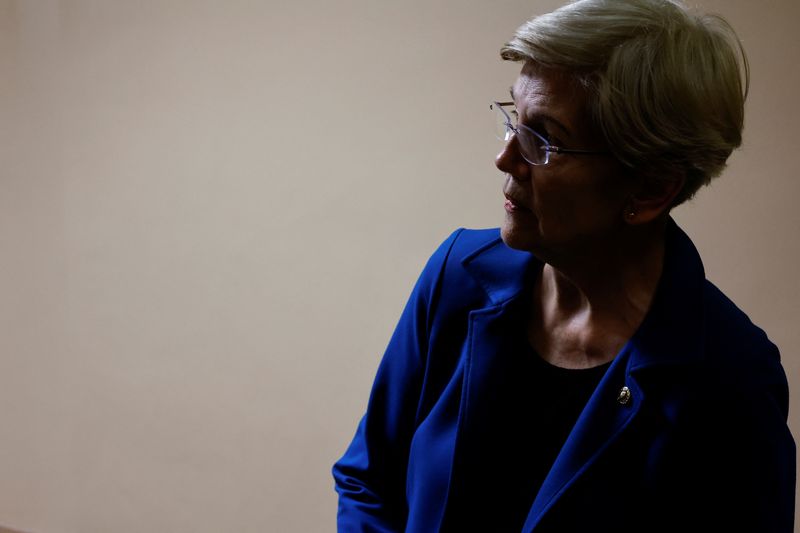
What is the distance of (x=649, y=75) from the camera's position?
1218 millimetres

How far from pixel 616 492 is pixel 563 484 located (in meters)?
0.07

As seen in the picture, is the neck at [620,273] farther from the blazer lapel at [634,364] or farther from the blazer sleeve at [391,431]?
the blazer sleeve at [391,431]

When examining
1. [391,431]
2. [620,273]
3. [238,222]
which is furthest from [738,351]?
[238,222]

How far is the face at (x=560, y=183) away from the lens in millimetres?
1261

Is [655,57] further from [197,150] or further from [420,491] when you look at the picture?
[197,150]

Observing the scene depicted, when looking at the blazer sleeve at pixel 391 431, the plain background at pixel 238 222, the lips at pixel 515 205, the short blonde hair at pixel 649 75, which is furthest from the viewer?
the plain background at pixel 238 222

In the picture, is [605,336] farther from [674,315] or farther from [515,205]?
[515,205]

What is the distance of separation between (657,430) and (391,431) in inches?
16.5

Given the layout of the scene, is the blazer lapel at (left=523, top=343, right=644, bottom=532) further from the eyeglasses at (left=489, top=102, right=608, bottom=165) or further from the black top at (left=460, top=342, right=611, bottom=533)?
the eyeglasses at (left=489, top=102, right=608, bottom=165)

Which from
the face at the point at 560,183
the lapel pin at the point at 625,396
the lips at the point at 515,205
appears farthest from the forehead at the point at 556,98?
the lapel pin at the point at 625,396

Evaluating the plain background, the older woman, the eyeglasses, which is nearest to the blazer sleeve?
the older woman

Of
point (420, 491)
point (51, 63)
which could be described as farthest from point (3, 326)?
point (420, 491)

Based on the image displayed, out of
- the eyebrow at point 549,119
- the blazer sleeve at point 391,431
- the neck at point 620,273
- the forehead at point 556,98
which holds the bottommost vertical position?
the blazer sleeve at point 391,431

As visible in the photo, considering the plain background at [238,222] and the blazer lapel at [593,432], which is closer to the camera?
the blazer lapel at [593,432]
